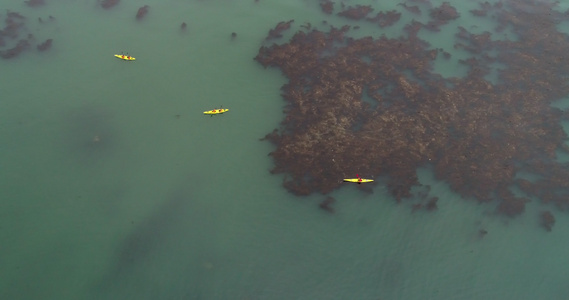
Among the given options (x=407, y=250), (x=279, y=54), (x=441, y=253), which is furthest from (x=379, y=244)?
(x=279, y=54)

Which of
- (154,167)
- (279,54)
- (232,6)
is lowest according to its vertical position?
(154,167)

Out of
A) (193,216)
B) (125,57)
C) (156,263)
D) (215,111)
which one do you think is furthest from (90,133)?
(156,263)

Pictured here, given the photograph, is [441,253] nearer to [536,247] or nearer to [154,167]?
[536,247]

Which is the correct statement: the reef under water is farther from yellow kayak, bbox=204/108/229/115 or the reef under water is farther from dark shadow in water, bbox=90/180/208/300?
dark shadow in water, bbox=90/180/208/300

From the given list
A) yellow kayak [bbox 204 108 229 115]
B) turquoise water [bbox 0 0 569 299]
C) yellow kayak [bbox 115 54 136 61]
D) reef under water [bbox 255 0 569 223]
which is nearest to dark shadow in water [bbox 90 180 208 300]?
turquoise water [bbox 0 0 569 299]

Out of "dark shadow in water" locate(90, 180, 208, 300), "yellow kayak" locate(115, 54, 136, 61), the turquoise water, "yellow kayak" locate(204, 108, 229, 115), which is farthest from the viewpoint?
"yellow kayak" locate(115, 54, 136, 61)

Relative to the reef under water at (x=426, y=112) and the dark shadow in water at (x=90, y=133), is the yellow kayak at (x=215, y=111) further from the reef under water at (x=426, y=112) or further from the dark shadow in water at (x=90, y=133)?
the dark shadow in water at (x=90, y=133)
